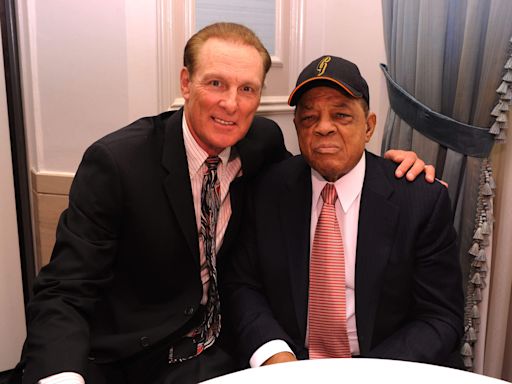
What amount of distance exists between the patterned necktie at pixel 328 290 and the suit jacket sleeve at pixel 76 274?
53 centimetres

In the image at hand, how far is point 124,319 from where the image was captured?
1379 millimetres

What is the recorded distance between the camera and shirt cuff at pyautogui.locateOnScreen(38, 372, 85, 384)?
41.4 inches

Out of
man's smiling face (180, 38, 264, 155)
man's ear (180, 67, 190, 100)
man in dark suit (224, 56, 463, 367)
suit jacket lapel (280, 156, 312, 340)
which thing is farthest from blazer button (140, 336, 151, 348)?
man's ear (180, 67, 190, 100)

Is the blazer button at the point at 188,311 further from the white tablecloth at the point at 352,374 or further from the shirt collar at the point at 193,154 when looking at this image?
the white tablecloth at the point at 352,374

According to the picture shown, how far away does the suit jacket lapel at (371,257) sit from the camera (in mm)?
1340

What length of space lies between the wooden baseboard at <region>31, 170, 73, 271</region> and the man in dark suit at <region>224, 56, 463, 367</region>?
1.00 metres

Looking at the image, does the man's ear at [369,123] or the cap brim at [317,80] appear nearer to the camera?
the cap brim at [317,80]

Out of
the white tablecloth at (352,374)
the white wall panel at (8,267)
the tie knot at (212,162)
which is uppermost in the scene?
the tie knot at (212,162)

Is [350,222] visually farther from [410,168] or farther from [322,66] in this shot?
[322,66]

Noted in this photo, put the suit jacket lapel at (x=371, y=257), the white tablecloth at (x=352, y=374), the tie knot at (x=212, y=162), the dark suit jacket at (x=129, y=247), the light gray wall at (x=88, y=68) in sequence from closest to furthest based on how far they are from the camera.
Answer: the white tablecloth at (x=352, y=374) → the dark suit jacket at (x=129, y=247) → the suit jacket lapel at (x=371, y=257) → the tie knot at (x=212, y=162) → the light gray wall at (x=88, y=68)

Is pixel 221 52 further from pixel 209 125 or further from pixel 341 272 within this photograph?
pixel 341 272

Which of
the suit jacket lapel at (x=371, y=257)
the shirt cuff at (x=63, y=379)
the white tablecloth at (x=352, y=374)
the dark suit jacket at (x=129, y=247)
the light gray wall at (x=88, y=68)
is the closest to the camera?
the white tablecloth at (x=352, y=374)

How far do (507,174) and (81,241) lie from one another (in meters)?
1.26

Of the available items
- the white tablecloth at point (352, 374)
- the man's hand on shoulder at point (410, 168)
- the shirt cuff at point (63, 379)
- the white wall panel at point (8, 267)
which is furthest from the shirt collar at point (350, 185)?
the white wall panel at point (8, 267)
